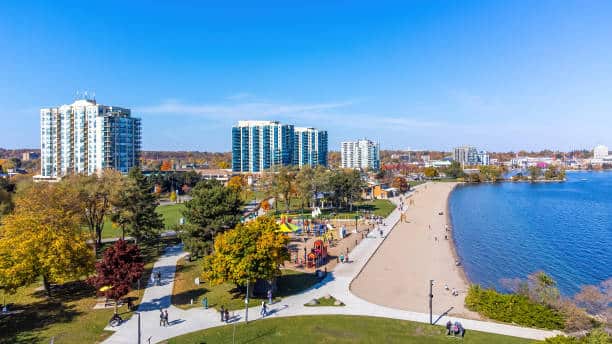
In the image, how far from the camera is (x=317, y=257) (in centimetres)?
2989

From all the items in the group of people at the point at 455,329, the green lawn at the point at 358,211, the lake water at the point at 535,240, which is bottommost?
the lake water at the point at 535,240

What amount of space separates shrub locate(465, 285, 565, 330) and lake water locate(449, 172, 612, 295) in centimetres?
816

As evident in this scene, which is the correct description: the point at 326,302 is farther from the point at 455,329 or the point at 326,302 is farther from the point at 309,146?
the point at 309,146

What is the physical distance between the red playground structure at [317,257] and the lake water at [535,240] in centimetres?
1093

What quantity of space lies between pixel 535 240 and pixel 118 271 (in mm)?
41395

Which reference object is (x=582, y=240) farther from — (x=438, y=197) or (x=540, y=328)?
(x=438, y=197)

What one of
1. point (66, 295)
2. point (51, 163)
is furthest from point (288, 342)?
point (51, 163)

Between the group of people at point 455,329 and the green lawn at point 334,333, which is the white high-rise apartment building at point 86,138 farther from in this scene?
the group of people at point 455,329

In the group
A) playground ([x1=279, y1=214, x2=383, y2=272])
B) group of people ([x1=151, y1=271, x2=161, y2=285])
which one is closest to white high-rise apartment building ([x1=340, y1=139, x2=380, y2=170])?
playground ([x1=279, y1=214, x2=383, y2=272])

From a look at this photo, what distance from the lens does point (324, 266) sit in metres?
29.6

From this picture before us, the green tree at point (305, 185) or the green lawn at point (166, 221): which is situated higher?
the green tree at point (305, 185)

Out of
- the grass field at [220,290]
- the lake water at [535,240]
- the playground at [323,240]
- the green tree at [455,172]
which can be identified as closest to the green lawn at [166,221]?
the grass field at [220,290]

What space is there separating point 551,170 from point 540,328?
139014mm

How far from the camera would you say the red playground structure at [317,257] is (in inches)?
1152
